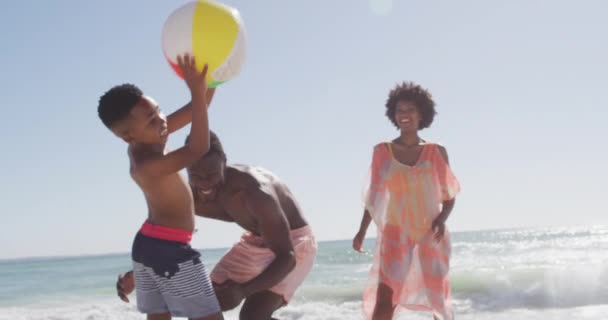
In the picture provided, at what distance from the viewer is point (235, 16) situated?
3211mm

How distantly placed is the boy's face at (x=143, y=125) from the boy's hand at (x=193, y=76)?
204mm

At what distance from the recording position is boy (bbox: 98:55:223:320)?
2.95 metres

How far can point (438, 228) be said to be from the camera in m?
5.12

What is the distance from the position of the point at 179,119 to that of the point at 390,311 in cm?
253

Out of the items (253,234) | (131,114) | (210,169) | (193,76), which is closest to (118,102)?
(131,114)

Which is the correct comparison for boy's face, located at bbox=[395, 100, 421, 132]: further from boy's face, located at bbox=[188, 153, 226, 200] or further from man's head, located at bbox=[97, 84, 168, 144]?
man's head, located at bbox=[97, 84, 168, 144]

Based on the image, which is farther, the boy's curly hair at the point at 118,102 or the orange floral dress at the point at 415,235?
the orange floral dress at the point at 415,235

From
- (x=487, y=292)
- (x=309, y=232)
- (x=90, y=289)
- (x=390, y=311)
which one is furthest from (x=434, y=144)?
(x=90, y=289)

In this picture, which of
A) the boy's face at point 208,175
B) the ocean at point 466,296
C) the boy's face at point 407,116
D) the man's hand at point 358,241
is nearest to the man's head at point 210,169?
the boy's face at point 208,175

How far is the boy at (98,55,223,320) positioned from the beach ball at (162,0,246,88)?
0.06 m

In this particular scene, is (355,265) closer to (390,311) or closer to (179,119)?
(390,311)

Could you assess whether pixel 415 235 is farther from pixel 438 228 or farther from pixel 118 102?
pixel 118 102

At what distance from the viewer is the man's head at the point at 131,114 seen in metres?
2.97

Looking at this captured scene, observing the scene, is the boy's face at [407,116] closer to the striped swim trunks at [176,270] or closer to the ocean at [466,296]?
the striped swim trunks at [176,270]
